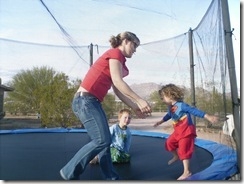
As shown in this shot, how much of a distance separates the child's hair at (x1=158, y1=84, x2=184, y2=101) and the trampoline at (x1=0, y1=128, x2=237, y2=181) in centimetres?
42

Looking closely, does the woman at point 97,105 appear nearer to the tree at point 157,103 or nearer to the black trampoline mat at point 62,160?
the black trampoline mat at point 62,160

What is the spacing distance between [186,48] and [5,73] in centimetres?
119

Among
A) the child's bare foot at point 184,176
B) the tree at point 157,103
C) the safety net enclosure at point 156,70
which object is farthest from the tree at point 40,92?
the child's bare foot at point 184,176

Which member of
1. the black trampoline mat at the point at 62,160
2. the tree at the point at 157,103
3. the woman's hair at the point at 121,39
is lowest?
the black trampoline mat at the point at 62,160

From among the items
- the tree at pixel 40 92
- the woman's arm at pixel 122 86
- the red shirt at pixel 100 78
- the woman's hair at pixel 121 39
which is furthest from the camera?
the tree at pixel 40 92

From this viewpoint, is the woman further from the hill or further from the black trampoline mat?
the hill

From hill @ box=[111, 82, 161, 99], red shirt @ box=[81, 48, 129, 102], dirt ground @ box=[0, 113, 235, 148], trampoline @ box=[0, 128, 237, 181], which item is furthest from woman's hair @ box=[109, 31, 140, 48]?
trampoline @ box=[0, 128, 237, 181]

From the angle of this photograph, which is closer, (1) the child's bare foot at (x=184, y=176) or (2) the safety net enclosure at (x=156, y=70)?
(1) the child's bare foot at (x=184, y=176)

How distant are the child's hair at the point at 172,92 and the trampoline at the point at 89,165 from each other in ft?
1.38

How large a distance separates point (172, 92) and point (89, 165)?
0.68 m

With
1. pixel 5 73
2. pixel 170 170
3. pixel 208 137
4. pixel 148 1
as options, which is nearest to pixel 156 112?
pixel 170 170

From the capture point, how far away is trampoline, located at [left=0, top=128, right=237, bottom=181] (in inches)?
63.6

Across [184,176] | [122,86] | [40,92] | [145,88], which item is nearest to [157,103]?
[145,88]

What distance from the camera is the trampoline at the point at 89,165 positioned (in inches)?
63.6
